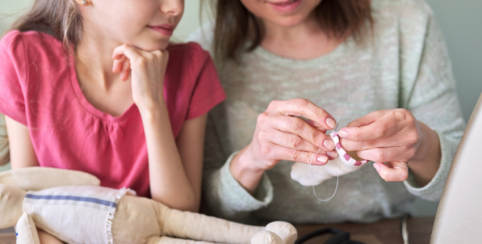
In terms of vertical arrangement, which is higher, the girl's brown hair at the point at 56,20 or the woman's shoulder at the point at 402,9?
the girl's brown hair at the point at 56,20

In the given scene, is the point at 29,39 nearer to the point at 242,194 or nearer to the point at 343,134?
the point at 242,194

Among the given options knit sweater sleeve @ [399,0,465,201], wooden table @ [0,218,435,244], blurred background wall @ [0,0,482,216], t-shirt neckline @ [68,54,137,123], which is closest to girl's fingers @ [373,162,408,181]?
wooden table @ [0,218,435,244]

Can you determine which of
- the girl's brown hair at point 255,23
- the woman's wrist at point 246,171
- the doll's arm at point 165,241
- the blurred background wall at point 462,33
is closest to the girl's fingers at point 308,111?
the woman's wrist at point 246,171

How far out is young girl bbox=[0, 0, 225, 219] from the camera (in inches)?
28.6

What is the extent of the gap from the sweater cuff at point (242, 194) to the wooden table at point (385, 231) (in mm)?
102

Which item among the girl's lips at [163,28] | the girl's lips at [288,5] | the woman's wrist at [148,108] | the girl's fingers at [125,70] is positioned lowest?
the woman's wrist at [148,108]

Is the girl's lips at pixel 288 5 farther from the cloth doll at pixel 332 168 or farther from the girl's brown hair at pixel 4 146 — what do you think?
the girl's brown hair at pixel 4 146

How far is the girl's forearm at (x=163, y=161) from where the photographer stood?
29.3 inches

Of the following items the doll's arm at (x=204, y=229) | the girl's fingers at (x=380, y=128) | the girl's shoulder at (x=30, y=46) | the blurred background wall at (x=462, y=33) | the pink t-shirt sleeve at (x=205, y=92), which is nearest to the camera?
the girl's fingers at (x=380, y=128)

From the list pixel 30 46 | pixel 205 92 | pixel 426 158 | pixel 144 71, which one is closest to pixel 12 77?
pixel 30 46

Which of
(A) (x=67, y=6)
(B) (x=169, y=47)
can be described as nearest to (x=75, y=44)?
(A) (x=67, y=6)

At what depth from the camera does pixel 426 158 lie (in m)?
0.71

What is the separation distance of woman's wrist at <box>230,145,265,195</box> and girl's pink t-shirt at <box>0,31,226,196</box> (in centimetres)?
17

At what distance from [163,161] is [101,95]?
0.69ft
